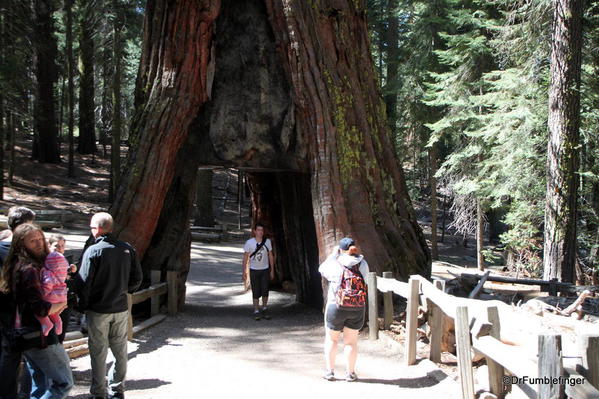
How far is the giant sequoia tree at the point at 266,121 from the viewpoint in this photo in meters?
10.0

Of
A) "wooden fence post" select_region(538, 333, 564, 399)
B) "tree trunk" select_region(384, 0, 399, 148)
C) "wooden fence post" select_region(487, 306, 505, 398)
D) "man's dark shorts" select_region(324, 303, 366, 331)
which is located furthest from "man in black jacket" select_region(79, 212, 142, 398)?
"tree trunk" select_region(384, 0, 399, 148)

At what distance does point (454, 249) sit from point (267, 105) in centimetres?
2213

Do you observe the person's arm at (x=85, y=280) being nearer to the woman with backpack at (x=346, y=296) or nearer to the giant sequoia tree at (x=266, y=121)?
the woman with backpack at (x=346, y=296)

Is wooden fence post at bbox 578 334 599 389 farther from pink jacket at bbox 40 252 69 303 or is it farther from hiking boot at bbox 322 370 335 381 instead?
pink jacket at bbox 40 252 69 303

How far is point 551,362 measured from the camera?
153 inches

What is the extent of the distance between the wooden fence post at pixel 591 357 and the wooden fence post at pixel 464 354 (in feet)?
5.21

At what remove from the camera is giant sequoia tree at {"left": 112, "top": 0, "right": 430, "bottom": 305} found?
32.9 ft

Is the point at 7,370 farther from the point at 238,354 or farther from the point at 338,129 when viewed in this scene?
the point at 338,129

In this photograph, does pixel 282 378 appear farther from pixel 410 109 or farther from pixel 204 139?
pixel 410 109

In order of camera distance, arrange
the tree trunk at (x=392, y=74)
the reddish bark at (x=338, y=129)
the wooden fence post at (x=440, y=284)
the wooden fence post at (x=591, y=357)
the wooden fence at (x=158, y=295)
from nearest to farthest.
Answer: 1. the wooden fence post at (x=591, y=357)
2. the wooden fence post at (x=440, y=284)
3. the wooden fence at (x=158, y=295)
4. the reddish bark at (x=338, y=129)
5. the tree trunk at (x=392, y=74)

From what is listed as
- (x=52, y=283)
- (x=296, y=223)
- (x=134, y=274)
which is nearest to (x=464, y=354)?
(x=134, y=274)

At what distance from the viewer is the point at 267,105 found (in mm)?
10961

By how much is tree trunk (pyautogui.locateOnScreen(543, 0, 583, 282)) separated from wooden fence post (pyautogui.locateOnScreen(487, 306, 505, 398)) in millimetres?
8222

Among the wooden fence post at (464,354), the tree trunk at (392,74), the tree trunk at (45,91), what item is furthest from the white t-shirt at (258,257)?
the tree trunk at (45,91)
